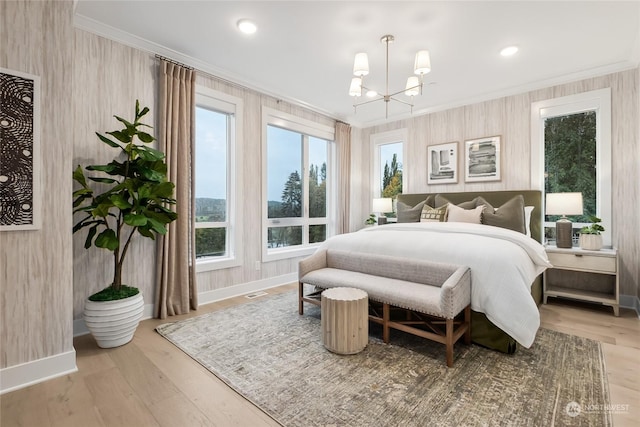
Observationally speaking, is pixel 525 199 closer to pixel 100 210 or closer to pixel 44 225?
pixel 100 210

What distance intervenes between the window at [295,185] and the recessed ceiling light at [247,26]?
1334 mm

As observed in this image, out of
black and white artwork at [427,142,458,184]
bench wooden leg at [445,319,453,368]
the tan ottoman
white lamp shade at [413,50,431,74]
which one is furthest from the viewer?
black and white artwork at [427,142,458,184]

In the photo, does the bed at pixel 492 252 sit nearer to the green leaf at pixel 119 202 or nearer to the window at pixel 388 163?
the window at pixel 388 163

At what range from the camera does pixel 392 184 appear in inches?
211

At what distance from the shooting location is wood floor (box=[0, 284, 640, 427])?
152cm

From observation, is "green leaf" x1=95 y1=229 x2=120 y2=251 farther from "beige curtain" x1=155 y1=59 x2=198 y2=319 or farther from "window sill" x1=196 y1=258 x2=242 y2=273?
"window sill" x1=196 y1=258 x2=242 y2=273

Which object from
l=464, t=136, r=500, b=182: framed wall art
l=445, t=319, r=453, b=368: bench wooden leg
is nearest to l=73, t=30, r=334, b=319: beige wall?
l=445, t=319, r=453, b=368: bench wooden leg

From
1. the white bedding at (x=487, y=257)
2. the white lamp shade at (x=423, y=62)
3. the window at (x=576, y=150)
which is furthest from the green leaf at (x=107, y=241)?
the window at (x=576, y=150)

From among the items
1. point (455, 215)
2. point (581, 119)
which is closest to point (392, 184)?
point (455, 215)

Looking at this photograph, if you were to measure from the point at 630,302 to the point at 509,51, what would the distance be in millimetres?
3007

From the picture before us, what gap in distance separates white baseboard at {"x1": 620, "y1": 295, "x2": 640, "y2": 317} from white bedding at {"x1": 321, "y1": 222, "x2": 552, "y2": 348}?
57.7 inches

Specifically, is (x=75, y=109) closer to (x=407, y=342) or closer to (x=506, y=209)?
(x=407, y=342)

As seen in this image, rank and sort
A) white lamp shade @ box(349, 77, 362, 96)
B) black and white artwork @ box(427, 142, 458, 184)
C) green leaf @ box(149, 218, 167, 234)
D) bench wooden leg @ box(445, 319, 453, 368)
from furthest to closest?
black and white artwork @ box(427, 142, 458, 184), white lamp shade @ box(349, 77, 362, 96), green leaf @ box(149, 218, 167, 234), bench wooden leg @ box(445, 319, 453, 368)

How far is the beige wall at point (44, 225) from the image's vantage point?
1.78 m
